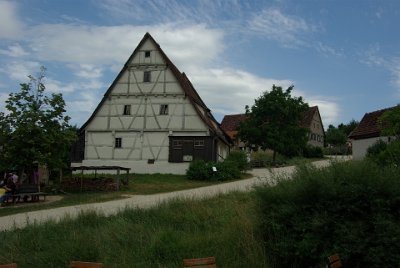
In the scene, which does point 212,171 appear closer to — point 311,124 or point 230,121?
point 311,124

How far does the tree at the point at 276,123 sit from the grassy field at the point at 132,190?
12605 mm

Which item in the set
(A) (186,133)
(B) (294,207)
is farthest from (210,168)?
(B) (294,207)

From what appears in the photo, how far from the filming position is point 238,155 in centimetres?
3812

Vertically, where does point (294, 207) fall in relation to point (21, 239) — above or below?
above

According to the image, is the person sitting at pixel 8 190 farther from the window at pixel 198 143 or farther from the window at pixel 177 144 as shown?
the window at pixel 198 143

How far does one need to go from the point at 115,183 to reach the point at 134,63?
1354 centimetres

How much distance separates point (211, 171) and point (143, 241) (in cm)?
2201

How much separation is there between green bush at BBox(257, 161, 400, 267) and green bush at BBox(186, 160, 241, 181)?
2329cm

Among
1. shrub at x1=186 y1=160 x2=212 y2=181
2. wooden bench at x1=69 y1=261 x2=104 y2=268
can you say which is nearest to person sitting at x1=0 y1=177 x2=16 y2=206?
shrub at x1=186 y1=160 x2=212 y2=181

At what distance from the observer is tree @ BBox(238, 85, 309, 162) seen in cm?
4578

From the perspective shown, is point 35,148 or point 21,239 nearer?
point 21,239

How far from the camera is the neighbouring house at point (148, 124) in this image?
116 ft

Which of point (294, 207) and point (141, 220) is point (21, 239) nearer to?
point (141, 220)

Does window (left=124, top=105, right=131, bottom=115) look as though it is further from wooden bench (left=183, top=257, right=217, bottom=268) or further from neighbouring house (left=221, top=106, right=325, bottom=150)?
neighbouring house (left=221, top=106, right=325, bottom=150)
